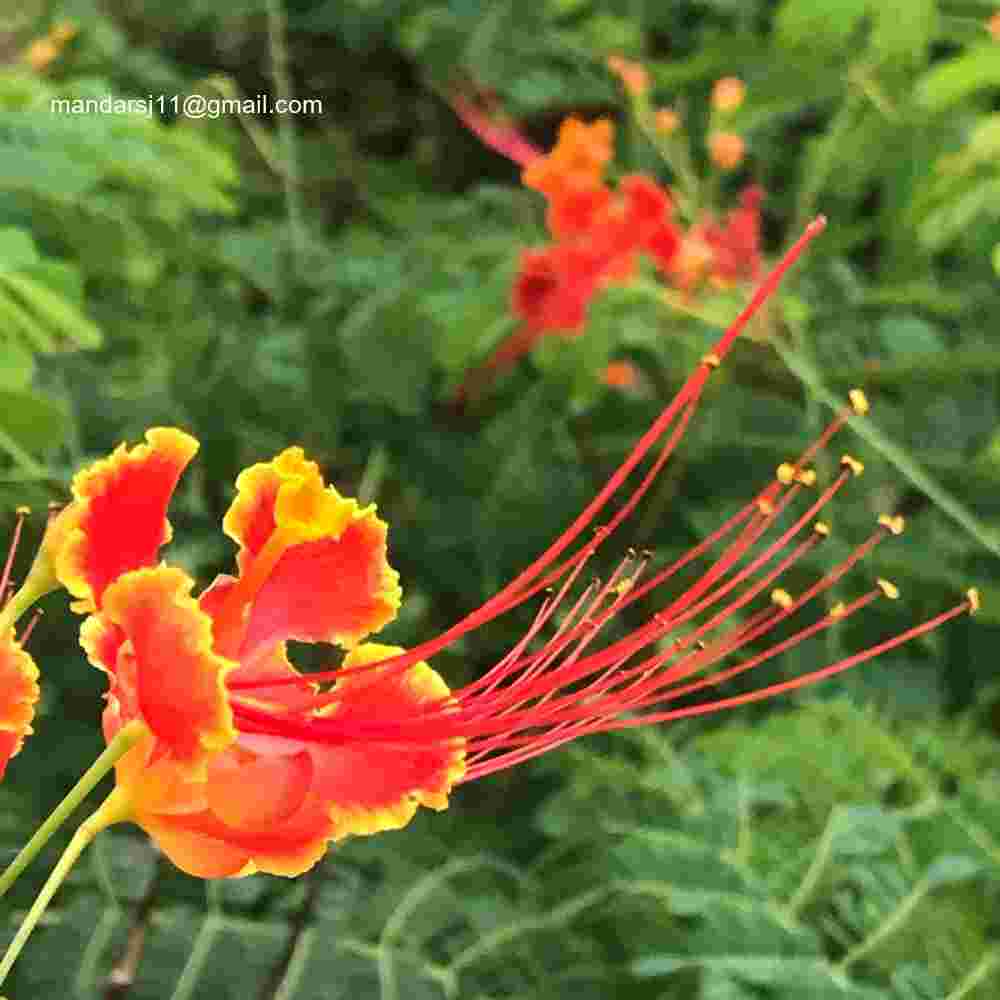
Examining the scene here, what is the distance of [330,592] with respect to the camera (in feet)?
2.82

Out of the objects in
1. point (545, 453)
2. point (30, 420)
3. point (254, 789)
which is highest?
point (254, 789)

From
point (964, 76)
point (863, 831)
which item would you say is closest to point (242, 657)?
point (863, 831)

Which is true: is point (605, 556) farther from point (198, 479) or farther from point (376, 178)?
point (376, 178)

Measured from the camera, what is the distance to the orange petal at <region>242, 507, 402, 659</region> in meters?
0.83

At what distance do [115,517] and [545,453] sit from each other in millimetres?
1645

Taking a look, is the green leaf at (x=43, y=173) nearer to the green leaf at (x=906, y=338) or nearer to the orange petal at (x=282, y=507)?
the orange petal at (x=282, y=507)

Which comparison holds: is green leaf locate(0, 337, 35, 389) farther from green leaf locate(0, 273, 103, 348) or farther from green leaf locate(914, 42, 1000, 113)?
green leaf locate(914, 42, 1000, 113)

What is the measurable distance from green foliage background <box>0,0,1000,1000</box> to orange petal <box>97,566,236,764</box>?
0.50 meters

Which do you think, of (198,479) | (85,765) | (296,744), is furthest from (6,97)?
(296,744)

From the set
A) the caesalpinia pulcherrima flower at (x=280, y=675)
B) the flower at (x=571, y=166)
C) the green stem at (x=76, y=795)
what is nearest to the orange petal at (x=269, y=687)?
the caesalpinia pulcherrima flower at (x=280, y=675)

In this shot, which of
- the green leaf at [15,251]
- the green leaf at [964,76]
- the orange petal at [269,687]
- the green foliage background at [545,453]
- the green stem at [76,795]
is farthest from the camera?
the green leaf at [964,76]

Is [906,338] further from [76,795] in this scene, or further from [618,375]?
[76,795]

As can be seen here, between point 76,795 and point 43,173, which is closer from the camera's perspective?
point 76,795

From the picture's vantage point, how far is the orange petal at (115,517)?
0.73 metres
